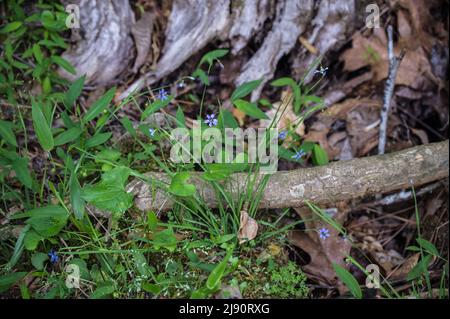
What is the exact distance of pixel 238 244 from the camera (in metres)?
1.93

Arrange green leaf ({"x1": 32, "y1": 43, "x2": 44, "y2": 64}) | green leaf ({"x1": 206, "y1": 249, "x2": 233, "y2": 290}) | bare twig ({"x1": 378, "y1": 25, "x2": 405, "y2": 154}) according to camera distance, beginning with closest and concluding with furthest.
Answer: green leaf ({"x1": 206, "y1": 249, "x2": 233, "y2": 290}), green leaf ({"x1": 32, "y1": 43, "x2": 44, "y2": 64}), bare twig ({"x1": 378, "y1": 25, "x2": 405, "y2": 154})

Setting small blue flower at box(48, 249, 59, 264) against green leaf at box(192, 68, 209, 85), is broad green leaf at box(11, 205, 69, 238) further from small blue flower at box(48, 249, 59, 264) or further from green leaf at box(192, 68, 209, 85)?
green leaf at box(192, 68, 209, 85)

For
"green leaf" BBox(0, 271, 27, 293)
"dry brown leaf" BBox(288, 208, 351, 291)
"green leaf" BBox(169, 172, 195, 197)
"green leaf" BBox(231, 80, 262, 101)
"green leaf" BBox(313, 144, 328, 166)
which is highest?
"green leaf" BBox(231, 80, 262, 101)

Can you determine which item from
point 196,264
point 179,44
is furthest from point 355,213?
point 179,44

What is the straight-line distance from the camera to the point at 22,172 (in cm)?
184

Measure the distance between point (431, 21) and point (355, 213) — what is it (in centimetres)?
132

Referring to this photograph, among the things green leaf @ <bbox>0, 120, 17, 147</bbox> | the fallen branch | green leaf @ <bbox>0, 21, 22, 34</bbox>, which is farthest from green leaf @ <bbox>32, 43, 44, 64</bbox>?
the fallen branch

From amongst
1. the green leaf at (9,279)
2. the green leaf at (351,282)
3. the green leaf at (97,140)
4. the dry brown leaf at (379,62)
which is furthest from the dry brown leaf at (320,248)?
the green leaf at (9,279)

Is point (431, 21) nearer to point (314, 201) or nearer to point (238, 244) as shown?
point (314, 201)

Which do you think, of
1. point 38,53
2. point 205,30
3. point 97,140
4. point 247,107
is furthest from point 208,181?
point 38,53

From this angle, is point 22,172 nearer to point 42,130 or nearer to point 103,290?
point 42,130

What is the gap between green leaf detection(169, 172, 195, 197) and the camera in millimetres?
1698

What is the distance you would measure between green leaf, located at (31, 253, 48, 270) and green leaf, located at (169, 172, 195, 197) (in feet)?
1.93

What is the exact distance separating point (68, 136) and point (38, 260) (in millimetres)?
531
